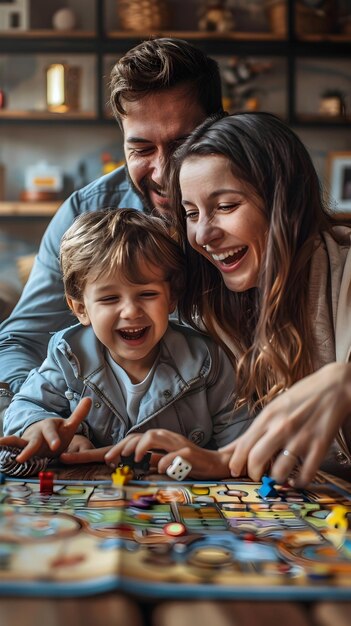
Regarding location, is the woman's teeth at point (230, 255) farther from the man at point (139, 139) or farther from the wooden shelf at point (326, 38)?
the wooden shelf at point (326, 38)

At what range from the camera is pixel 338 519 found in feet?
1.85

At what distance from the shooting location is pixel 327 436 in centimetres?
59

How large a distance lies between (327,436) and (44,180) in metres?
2.06

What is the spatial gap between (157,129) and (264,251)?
18 cm

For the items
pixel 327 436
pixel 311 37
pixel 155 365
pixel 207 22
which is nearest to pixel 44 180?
pixel 207 22

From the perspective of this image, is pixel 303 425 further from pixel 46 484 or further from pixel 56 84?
pixel 56 84

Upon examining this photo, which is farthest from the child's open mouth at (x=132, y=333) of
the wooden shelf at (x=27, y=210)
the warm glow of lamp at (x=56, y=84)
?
the wooden shelf at (x=27, y=210)

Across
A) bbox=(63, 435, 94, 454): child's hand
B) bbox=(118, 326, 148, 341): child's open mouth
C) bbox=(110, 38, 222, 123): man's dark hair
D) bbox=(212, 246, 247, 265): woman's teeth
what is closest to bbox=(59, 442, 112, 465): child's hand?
bbox=(63, 435, 94, 454): child's hand

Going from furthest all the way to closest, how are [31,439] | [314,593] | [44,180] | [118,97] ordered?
[44,180]
[118,97]
[31,439]
[314,593]

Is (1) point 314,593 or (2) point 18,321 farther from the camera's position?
(2) point 18,321

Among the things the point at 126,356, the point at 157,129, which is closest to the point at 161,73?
the point at 157,129

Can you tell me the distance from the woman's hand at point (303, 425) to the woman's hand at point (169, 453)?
3.0 inches

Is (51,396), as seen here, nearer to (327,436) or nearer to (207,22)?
(327,436)

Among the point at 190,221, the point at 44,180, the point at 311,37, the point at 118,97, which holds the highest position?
the point at 311,37
